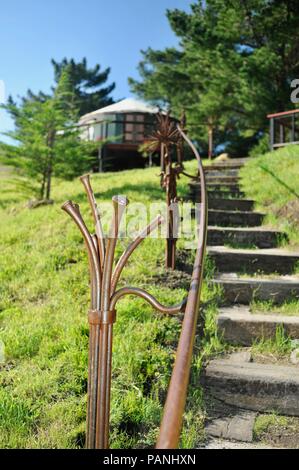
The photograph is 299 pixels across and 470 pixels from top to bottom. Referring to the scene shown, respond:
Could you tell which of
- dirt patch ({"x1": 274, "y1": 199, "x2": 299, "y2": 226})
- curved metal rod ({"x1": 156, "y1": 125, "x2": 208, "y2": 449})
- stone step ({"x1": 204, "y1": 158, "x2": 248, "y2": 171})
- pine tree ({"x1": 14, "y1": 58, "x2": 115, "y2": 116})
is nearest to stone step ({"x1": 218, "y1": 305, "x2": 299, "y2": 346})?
curved metal rod ({"x1": 156, "y1": 125, "x2": 208, "y2": 449})

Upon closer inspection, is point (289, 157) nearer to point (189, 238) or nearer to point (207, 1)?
point (189, 238)

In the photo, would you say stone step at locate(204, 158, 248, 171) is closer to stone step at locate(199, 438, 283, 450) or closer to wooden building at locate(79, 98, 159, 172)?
stone step at locate(199, 438, 283, 450)

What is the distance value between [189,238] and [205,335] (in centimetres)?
151

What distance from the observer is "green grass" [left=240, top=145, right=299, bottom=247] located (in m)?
4.99

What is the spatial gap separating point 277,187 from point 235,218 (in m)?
0.98

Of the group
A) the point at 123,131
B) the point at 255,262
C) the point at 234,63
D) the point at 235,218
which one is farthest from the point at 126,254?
the point at 123,131

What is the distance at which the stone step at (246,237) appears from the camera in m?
4.56

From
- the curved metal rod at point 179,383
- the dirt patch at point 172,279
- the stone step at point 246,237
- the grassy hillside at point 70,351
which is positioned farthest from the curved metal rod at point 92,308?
the stone step at point 246,237

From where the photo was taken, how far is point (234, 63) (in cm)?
1321

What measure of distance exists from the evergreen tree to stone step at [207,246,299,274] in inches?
356

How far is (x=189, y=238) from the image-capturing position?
4336 mm

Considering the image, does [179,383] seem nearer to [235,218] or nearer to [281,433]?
[281,433]

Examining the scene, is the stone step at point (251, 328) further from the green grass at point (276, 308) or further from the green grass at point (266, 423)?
the green grass at point (266, 423)
